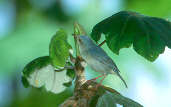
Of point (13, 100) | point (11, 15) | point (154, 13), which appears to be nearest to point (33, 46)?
point (13, 100)

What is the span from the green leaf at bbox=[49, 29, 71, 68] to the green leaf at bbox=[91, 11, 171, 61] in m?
0.20

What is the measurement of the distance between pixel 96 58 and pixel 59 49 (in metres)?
0.22

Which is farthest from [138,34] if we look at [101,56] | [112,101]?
[112,101]

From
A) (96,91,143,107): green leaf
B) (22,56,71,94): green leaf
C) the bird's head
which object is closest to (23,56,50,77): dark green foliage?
(22,56,71,94): green leaf

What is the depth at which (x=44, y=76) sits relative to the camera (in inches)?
64.0

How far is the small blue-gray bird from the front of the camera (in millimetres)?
1263

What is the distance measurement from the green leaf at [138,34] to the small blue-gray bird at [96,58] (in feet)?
0.12

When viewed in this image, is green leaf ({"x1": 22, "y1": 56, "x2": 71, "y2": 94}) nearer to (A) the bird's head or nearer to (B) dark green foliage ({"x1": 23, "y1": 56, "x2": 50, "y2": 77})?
(B) dark green foliage ({"x1": 23, "y1": 56, "x2": 50, "y2": 77})

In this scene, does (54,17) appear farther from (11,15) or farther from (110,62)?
(110,62)

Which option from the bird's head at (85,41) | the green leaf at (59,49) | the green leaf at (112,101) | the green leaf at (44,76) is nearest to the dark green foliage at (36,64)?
the green leaf at (44,76)

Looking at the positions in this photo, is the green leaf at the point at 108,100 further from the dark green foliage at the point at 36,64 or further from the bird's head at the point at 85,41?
the dark green foliage at the point at 36,64

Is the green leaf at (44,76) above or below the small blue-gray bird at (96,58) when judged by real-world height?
below

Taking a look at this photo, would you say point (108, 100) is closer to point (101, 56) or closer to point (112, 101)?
point (112, 101)

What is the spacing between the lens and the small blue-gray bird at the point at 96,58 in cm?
126
